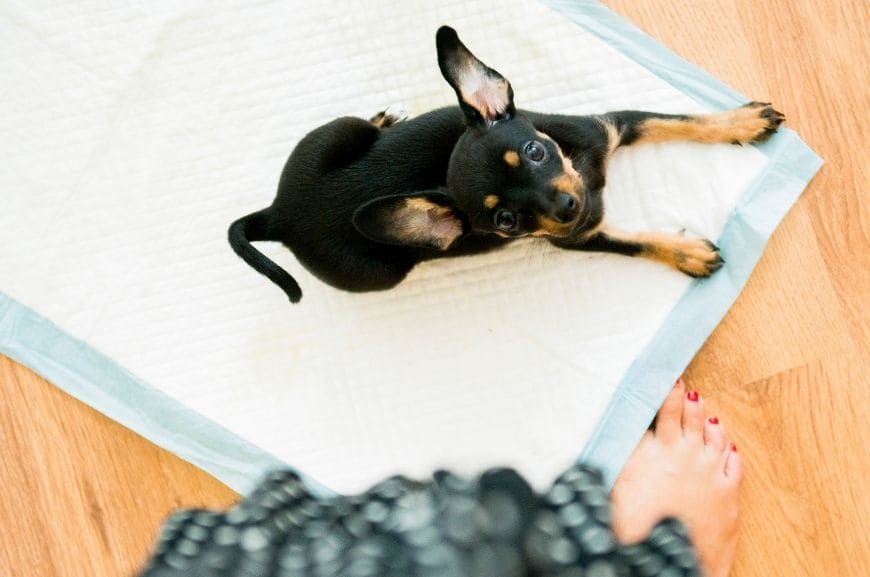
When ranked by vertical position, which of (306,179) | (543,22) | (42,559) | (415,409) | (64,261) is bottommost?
(42,559)

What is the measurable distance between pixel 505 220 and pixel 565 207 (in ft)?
0.37

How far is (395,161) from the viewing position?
1.50m

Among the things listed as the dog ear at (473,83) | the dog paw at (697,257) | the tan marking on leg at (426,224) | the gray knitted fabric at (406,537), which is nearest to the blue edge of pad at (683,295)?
the dog paw at (697,257)

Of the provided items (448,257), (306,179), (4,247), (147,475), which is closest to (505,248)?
(448,257)

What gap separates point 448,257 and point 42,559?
114cm

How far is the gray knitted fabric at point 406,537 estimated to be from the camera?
825mm

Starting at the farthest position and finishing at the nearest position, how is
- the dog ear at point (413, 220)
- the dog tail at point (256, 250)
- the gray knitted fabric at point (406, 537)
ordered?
1. the dog tail at point (256, 250)
2. the dog ear at point (413, 220)
3. the gray knitted fabric at point (406, 537)

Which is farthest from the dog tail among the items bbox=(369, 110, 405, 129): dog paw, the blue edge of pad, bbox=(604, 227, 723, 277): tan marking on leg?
bbox=(604, 227, 723, 277): tan marking on leg

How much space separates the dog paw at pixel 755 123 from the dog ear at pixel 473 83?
508 mm

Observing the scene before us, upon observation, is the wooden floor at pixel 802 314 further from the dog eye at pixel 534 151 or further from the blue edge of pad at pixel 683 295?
the dog eye at pixel 534 151

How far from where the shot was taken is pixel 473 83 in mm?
1429

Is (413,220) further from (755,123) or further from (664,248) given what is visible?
(755,123)

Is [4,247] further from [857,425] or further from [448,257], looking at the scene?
[857,425]

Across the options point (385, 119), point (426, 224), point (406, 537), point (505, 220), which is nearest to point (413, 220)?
point (426, 224)
